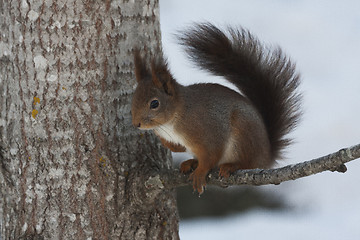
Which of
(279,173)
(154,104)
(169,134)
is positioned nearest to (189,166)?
(169,134)

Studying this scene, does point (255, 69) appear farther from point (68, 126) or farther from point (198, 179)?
point (68, 126)

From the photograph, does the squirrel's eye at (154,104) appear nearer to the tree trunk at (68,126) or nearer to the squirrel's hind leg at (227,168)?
the tree trunk at (68,126)

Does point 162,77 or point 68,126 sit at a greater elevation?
point 162,77

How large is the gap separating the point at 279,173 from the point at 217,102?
0.45 meters

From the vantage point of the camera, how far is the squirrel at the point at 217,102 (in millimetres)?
1326

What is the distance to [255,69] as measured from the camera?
62.3 inches

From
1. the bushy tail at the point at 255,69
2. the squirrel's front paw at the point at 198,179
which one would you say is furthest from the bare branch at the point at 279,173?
the bushy tail at the point at 255,69

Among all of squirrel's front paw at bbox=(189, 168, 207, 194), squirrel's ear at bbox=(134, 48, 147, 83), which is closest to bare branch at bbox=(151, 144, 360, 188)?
squirrel's front paw at bbox=(189, 168, 207, 194)

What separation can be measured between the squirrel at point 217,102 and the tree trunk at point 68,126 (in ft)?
0.29

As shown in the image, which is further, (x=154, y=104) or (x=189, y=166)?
(x=189, y=166)

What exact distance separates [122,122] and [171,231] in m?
0.31

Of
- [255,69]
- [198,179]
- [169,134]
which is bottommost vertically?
[198,179]

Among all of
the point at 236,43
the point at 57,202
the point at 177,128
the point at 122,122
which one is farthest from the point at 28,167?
the point at 236,43

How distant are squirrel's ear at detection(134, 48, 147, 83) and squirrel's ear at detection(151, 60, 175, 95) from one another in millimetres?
24
